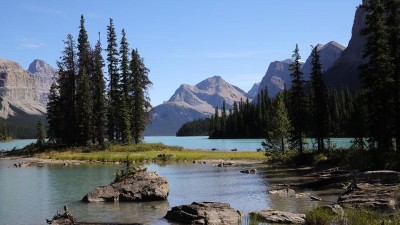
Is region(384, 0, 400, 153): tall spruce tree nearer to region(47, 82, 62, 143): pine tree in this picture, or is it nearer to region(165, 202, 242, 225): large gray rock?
region(165, 202, 242, 225): large gray rock

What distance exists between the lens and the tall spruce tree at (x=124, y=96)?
7775 centimetres

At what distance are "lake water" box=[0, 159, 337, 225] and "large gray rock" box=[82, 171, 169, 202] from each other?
88 centimetres

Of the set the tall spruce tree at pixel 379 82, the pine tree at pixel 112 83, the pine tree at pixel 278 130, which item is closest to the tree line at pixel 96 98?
A: the pine tree at pixel 112 83

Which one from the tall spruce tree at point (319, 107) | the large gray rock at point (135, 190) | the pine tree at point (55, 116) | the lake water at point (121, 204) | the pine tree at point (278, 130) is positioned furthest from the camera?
the pine tree at point (55, 116)

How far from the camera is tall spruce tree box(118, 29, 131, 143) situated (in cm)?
7775

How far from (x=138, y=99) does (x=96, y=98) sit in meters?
8.40

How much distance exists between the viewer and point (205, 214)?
19.9 m

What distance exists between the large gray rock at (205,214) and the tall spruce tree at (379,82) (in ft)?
72.6

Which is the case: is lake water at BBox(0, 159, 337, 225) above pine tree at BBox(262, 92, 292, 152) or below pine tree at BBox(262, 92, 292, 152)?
below

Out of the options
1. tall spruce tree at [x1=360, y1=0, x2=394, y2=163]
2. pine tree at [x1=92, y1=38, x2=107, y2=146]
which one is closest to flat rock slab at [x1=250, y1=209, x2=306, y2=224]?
tall spruce tree at [x1=360, y1=0, x2=394, y2=163]

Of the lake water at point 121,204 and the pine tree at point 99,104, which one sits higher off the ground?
the pine tree at point 99,104

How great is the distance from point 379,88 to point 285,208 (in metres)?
21.6

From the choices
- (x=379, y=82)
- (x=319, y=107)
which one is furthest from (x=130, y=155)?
(x=379, y=82)

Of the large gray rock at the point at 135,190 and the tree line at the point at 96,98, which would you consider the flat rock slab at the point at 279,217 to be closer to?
the large gray rock at the point at 135,190
